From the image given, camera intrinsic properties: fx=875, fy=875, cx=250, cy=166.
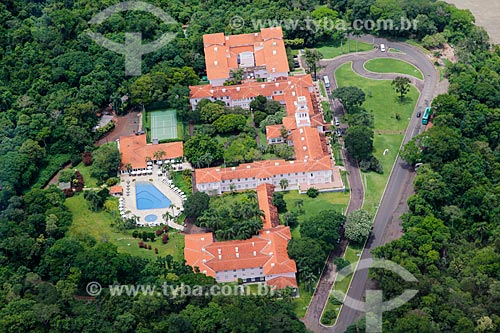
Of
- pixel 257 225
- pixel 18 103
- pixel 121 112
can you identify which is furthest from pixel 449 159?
pixel 18 103

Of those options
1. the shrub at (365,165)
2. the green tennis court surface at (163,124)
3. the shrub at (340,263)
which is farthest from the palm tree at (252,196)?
the green tennis court surface at (163,124)

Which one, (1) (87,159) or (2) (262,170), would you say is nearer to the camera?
(2) (262,170)

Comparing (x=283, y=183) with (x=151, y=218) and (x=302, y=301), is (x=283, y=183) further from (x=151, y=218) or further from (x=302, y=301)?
(x=302, y=301)

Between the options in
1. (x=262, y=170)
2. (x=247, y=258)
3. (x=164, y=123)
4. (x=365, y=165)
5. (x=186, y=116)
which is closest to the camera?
(x=247, y=258)

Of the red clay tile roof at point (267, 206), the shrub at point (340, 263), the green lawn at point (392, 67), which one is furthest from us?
the green lawn at point (392, 67)

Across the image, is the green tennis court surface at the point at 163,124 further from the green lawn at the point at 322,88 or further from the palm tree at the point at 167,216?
the green lawn at the point at 322,88

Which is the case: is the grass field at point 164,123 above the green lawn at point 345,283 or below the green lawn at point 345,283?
above

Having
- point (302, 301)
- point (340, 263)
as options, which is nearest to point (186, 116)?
point (340, 263)
